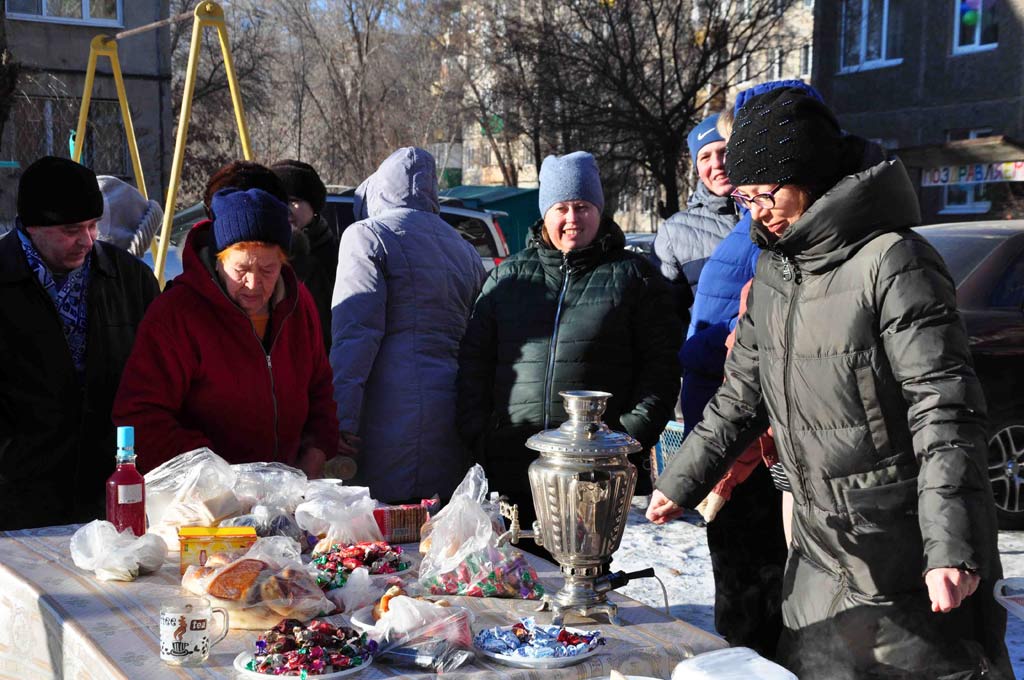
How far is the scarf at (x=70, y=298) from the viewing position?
142 inches

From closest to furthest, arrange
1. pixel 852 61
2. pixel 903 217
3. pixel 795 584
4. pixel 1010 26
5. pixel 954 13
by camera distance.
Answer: pixel 903 217
pixel 795 584
pixel 1010 26
pixel 954 13
pixel 852 61

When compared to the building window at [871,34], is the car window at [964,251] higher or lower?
→ lower

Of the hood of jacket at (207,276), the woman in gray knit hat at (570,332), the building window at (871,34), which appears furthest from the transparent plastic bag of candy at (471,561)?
the building window at (871,34)

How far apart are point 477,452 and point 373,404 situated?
0.42 meters

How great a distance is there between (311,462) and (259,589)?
122cm

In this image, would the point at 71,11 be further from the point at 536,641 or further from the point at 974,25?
the point at 536,641

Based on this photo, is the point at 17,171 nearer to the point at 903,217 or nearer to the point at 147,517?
the point at 147,517

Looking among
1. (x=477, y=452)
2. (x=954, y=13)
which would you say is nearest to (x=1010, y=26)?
(x=954, y=13)

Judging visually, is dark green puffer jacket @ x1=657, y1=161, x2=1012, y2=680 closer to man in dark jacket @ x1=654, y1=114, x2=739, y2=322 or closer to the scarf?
man in dark jacket @ x1=654, y1=114, x2=739, y2=322

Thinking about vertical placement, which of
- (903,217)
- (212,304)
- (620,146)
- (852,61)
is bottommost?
(212,304)

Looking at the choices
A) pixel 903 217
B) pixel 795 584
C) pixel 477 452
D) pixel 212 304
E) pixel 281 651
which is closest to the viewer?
pixel 281 651

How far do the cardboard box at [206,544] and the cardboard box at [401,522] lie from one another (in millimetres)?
388

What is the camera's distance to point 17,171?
18.2 m

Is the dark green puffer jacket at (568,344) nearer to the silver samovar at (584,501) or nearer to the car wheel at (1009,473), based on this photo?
the silver samovar at (584,501)
